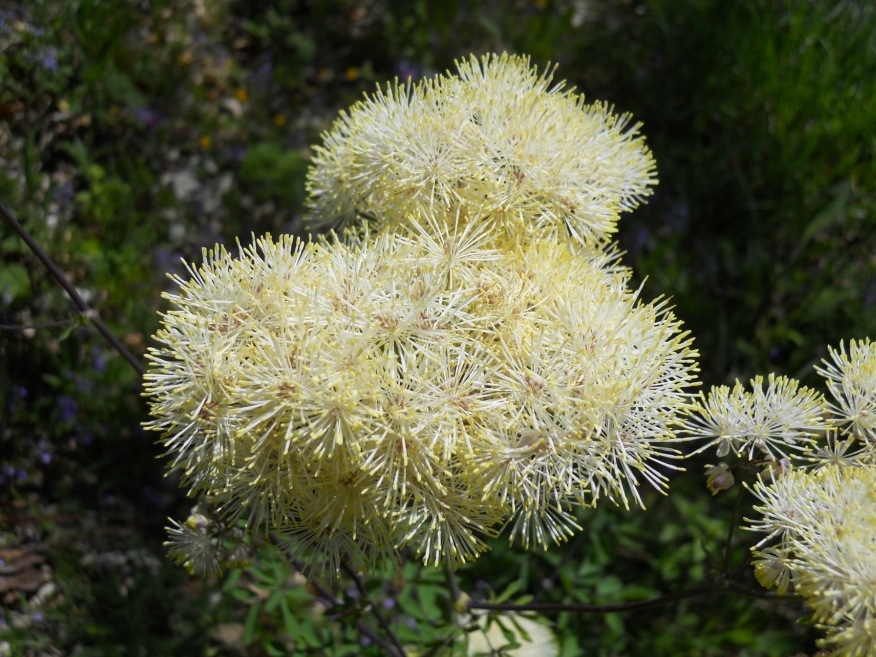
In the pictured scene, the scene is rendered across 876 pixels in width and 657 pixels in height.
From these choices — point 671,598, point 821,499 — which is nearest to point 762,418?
point 821,499

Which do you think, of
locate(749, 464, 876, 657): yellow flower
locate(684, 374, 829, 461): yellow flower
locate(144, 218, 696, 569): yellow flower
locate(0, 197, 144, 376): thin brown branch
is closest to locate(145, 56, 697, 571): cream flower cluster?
locate(144, 218, 696, 569): yellow flower

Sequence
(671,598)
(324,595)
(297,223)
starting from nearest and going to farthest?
1. (671,598)
2. (324,595)
3. (297,223)

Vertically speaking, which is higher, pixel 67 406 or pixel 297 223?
pixel 297 223

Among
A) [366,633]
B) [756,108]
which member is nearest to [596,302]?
[366,633]

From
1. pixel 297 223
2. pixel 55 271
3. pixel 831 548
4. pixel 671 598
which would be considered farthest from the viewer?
pixel 297 223

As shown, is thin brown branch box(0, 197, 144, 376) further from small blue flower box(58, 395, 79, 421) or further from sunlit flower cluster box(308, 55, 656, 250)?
small blue flower box(58, 395, 79, 421)

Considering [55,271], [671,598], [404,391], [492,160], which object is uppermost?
[55,271]

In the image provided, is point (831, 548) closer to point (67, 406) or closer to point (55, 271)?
point (55, 271)
